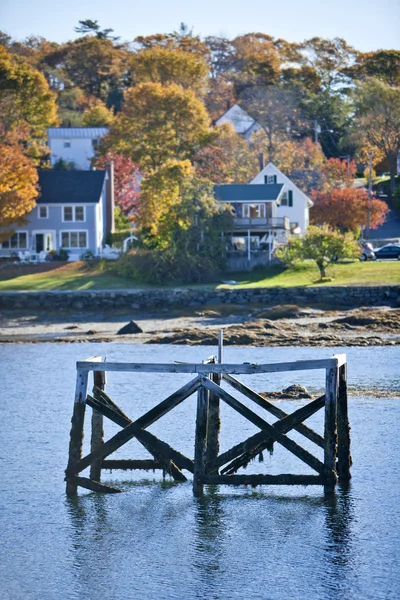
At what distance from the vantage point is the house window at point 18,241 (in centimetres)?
8194

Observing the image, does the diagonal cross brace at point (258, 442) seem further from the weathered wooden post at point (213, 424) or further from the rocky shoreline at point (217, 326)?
the rocky shoreline at point (217, 326)

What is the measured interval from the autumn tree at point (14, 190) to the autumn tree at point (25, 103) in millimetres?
19128

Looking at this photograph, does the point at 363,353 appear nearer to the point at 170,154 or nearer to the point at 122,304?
the point at 122,304

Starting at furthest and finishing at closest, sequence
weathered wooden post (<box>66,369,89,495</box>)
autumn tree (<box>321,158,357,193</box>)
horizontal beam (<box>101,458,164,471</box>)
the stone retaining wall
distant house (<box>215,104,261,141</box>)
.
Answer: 1. distant house (<box>215,104,261,141</box>)
2. autumn tree (<box>321,158,357,193</box>)
3. the stone retaining wall
4. horizontal beam (<box>101,458,164,471</box>)
5. weathered wooden post (<box>66,369,89,495</box>)

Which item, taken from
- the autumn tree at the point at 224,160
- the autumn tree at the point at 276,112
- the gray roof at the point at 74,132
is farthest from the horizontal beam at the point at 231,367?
the autumn tree at the point at 276,112

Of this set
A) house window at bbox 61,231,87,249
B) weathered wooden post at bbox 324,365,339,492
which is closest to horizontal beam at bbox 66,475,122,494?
weathered wooden post at bbox 324,365,339,492

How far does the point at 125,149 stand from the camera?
95000 millimetres

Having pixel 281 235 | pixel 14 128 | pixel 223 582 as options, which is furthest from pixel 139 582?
pixel 14 128

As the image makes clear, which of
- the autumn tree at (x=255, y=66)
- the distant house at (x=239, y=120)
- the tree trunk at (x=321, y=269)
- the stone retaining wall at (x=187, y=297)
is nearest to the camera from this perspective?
the stone retaining wall at (x=187, y=297)

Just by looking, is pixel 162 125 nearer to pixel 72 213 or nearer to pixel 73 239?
pixel 72 213

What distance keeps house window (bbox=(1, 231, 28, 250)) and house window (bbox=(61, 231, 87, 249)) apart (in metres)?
2.77

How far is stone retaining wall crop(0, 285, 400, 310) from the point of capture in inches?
2586

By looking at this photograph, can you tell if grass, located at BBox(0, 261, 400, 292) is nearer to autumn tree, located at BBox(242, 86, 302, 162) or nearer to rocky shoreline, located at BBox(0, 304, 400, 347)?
rocky shoreline, located at BBox(0, 304, 400, 347)

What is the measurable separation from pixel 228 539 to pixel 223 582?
222 cm
